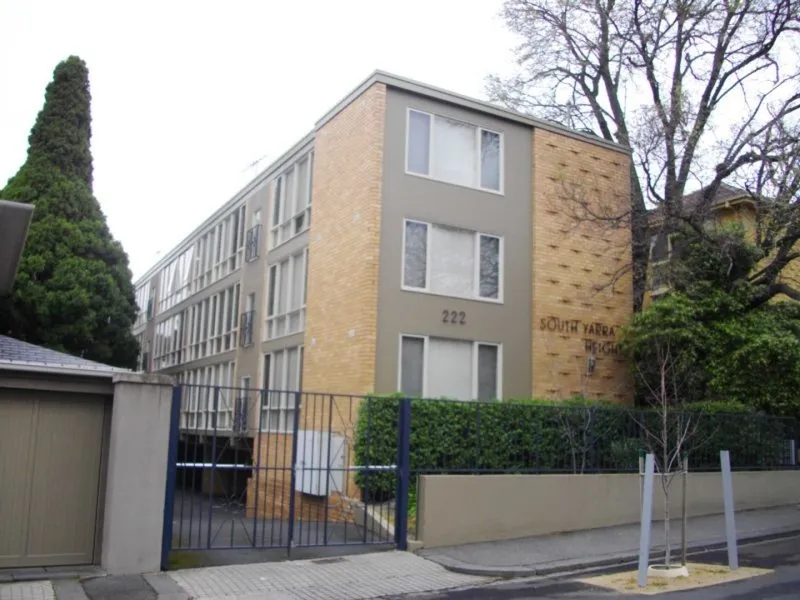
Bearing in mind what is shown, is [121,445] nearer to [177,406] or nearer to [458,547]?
[177,406]

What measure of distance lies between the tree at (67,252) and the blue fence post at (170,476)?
1351 cm

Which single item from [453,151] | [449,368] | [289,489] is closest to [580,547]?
[289,489]

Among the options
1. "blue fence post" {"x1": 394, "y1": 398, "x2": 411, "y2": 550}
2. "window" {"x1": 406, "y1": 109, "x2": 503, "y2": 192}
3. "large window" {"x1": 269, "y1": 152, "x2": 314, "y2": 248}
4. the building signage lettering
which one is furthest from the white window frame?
"blue fence post" {"x1": 394, "y1": 398, "x2": 411, "y2": 550}

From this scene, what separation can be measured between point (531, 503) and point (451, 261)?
7.03m

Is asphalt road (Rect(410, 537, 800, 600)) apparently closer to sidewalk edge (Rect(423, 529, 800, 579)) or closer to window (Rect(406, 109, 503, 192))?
sidewalk edge (Rect(423, 529, 800, 579))

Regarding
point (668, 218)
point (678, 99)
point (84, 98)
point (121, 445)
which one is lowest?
point (121, 445)

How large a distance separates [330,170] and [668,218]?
8.12 metres

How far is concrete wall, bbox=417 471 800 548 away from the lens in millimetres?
12094

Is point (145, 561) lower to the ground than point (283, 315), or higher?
lower

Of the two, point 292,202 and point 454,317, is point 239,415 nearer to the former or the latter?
point 454,317

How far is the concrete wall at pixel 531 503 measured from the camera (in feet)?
39.7

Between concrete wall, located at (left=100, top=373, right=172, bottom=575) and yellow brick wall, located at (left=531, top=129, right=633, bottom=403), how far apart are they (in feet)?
35.9

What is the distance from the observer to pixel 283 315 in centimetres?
2225

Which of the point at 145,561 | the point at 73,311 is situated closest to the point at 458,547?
the point at 145,561
